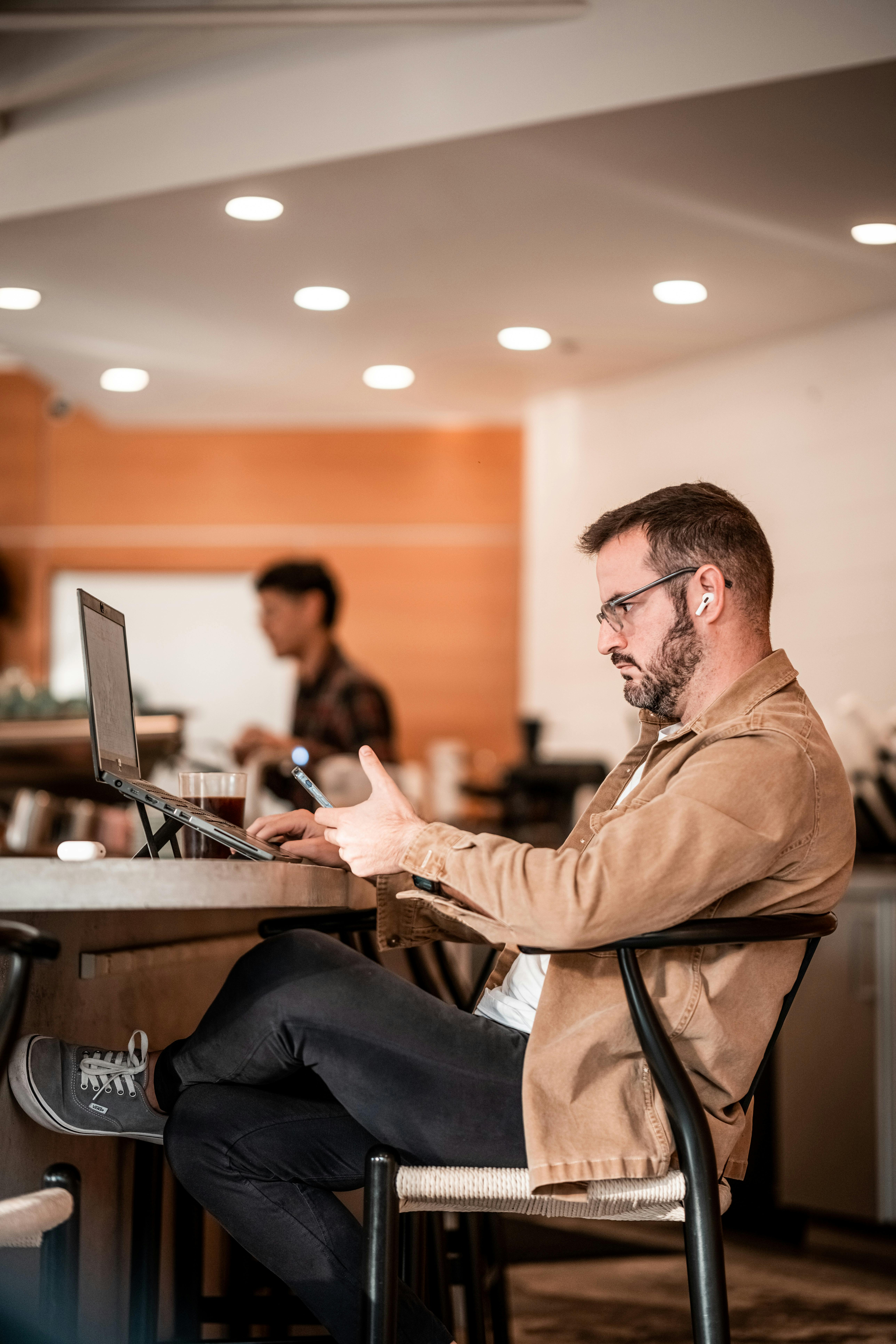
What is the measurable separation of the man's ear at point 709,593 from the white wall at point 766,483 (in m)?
1.96

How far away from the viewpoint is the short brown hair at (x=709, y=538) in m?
1.59

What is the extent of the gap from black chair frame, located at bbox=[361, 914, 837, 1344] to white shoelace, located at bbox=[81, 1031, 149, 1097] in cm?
31

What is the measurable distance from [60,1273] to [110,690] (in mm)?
674

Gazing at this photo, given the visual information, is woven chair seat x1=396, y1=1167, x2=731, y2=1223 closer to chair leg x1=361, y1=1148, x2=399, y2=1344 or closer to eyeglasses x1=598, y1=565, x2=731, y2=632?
chair leg x1=361, y1=1148, x2=399, y2=1344

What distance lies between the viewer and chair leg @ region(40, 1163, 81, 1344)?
4.97 ft

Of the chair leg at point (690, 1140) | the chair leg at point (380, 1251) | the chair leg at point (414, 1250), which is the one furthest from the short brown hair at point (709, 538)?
the chair leg at point (414, 1250)

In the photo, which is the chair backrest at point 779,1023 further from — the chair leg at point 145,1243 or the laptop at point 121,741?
the chair leg at point 145,1243

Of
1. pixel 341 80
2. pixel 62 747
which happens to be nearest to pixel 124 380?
pixel 62 747

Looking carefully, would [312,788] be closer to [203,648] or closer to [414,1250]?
[414,1250]

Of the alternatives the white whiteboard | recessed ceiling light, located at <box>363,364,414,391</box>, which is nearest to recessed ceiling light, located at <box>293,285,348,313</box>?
recessed ceiling light, located at <box>363,364,414,391</box>

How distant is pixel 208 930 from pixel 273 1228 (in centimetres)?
84

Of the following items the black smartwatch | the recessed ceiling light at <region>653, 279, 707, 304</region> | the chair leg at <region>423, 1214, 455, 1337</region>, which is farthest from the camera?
the recessed ceiling light at <region>653, 279, 707, 304</region>

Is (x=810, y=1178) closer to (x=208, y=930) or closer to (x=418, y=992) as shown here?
(x=208, y=930)

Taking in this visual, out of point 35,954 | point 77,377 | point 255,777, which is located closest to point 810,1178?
point 255,777
